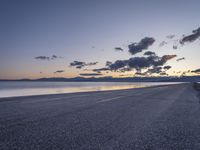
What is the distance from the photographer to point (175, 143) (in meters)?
5.89

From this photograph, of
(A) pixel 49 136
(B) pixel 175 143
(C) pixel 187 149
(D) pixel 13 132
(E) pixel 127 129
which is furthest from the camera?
(E) pixel 127 129

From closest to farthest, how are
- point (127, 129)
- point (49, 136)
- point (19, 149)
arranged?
point (19, 149), point (49, 136), point (127, 129)

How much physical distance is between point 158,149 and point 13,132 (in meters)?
5.04

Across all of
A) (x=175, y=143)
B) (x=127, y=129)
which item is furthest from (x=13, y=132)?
(x=175, y=143)

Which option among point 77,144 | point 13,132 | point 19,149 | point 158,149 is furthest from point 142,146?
point 13,132

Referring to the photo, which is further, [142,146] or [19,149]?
[142,146]

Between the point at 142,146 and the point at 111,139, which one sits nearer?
the point at 142,146

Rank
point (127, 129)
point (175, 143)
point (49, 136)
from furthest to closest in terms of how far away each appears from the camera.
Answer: point (127, 129) → point (49, 136) → point (175, 143)

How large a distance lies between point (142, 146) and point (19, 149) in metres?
3.50

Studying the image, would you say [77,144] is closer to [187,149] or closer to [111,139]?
[111,139]

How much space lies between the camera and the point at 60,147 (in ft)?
17.2

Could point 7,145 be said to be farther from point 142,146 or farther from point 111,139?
point 142,146

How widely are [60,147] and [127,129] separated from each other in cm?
325

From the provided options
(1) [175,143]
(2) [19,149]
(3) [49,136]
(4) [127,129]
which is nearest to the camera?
(2) [19,149]
